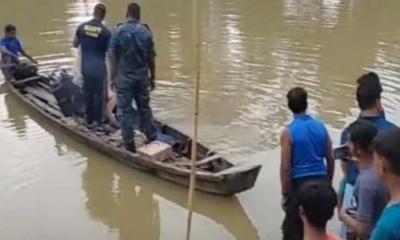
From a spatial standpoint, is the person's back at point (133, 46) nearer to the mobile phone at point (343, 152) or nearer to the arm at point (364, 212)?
the mobile phone at point (343, 152)

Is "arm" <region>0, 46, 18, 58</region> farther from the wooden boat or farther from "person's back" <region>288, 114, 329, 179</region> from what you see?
"person's back" <region>288, 114, 329, 179</region>

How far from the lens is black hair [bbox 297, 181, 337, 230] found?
3.95m

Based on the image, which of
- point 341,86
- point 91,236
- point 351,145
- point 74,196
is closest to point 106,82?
point 74,196

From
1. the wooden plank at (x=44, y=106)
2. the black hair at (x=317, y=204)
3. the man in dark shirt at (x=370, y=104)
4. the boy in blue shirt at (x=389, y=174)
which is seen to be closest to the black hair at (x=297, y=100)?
the man in dark shirt at (x=370, y=104)

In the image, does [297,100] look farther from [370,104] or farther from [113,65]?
[113,65]

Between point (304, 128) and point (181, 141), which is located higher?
point (304, 128)

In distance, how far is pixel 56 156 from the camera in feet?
32.2

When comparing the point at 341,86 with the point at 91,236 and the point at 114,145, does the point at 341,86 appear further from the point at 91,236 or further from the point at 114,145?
the point at 91,236

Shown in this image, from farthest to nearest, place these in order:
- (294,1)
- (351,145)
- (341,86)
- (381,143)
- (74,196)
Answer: (294,1) < (341,86) < (74,196) < (351,145) < (381,143)

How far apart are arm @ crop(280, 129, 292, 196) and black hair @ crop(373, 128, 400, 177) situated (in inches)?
76.4

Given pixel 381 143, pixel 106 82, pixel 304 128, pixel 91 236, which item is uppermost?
pixel 381 143

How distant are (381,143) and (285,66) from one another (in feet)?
33.8

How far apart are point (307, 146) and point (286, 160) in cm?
19

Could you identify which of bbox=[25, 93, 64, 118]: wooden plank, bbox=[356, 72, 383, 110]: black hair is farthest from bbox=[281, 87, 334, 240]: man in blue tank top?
bbox=[25, 93, 64, 118]: wooden plank
